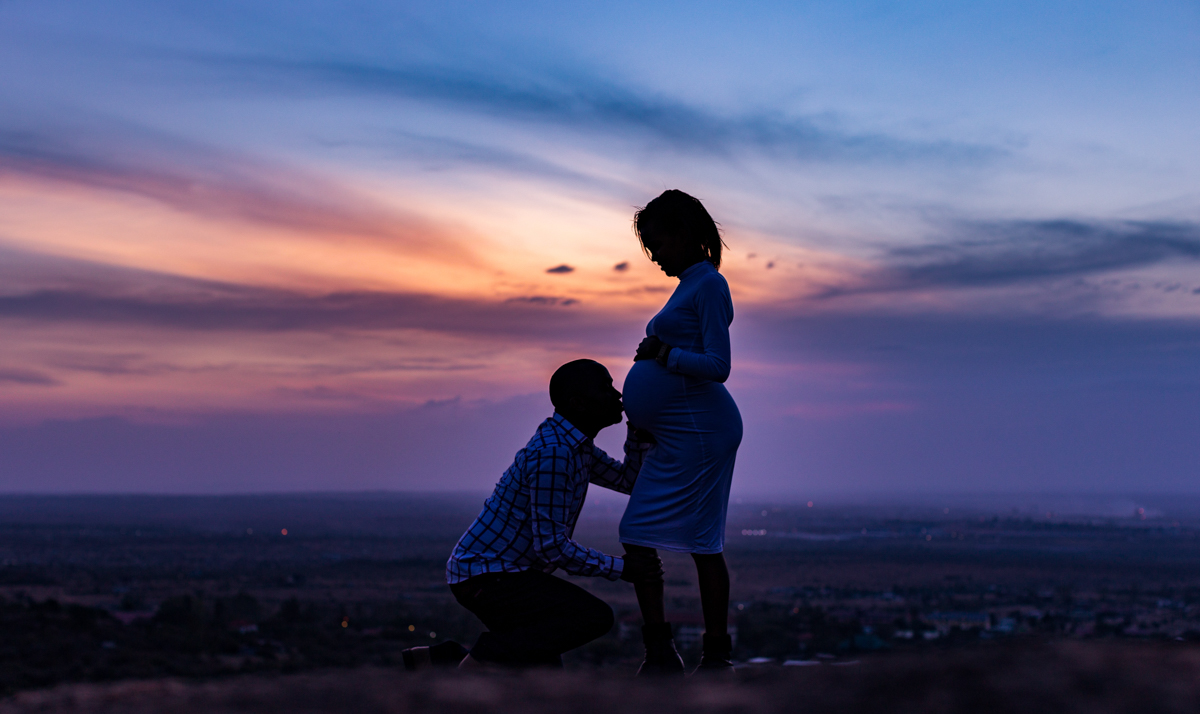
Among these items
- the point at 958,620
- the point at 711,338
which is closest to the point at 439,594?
the point at 958,620

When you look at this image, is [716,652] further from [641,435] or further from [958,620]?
[958,620]

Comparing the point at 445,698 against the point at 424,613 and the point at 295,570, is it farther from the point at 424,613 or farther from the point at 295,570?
the point at 295,570

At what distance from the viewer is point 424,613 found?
55062mm

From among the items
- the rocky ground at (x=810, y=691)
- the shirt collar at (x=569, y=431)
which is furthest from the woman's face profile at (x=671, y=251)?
the rocky ground at (x=810, y=691)

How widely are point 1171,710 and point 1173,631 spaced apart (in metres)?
54.5

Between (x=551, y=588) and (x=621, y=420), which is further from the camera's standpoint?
(x=621, y=420)

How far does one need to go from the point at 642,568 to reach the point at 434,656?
3.36ft

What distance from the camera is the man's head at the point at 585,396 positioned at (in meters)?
4.62

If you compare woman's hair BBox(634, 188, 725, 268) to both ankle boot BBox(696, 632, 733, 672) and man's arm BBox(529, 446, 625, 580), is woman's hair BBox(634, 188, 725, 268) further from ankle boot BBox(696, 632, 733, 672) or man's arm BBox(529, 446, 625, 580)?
ankle boot BBox(696, 632, 733, 672)

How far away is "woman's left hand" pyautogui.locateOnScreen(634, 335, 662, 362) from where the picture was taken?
15.5 ft

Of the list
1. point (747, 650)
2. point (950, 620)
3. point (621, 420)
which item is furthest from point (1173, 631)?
point (621, 420)

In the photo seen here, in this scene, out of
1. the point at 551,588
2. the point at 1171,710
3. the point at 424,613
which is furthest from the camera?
the point at 424,613

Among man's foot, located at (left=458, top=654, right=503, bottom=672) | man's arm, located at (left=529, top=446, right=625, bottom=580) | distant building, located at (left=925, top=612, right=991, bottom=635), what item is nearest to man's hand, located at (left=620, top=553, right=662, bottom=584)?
man's arm, located at (left=529, top=446, right=625, bottom=580)

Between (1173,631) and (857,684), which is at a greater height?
(857,684)
